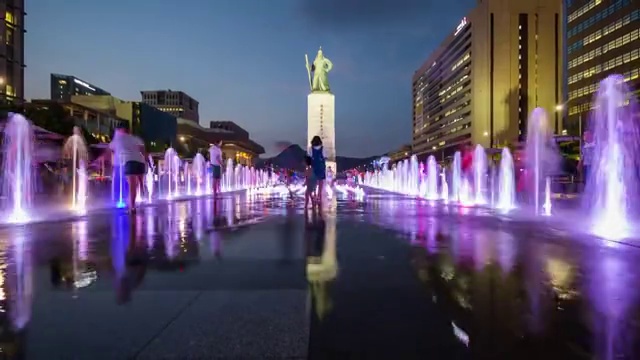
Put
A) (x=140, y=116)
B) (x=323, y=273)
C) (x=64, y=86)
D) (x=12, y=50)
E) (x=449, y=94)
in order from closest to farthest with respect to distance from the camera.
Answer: (x=323, y=273) < (x=12, y=50) < (x=140, y=116) < (x=449, y=94) < (x=64, y=86)

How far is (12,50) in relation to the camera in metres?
80.5

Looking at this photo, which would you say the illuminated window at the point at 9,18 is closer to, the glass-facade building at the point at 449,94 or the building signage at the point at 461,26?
the glass-facade building at the point at 449,94

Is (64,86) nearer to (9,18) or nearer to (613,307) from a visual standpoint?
(9,18)

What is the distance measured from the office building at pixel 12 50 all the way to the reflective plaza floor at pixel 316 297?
78734 mm

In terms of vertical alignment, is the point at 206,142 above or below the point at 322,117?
above

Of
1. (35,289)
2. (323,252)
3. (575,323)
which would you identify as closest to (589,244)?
(323,252)

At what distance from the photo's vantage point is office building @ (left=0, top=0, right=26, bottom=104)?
251ft

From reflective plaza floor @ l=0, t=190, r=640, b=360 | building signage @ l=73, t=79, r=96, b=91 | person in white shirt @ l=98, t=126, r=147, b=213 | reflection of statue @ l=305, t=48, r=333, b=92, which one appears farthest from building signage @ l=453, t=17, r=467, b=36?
reflective plaza floor @ l=0, t=190, r=640, b=360

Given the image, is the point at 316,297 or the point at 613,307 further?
the point at 316,297

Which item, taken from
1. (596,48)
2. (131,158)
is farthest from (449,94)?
(131,158)

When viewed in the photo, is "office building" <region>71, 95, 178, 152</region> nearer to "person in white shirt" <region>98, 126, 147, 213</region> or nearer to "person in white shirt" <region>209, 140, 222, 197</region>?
"person in white shirt" <region>209, 140, 222, 197</region>

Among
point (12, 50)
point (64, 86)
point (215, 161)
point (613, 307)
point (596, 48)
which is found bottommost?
point (613, 307)

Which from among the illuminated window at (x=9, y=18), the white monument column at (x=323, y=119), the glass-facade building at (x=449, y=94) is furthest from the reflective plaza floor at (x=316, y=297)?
the glass-facade building at (x=449, y=94)

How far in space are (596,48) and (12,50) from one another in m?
93.7
